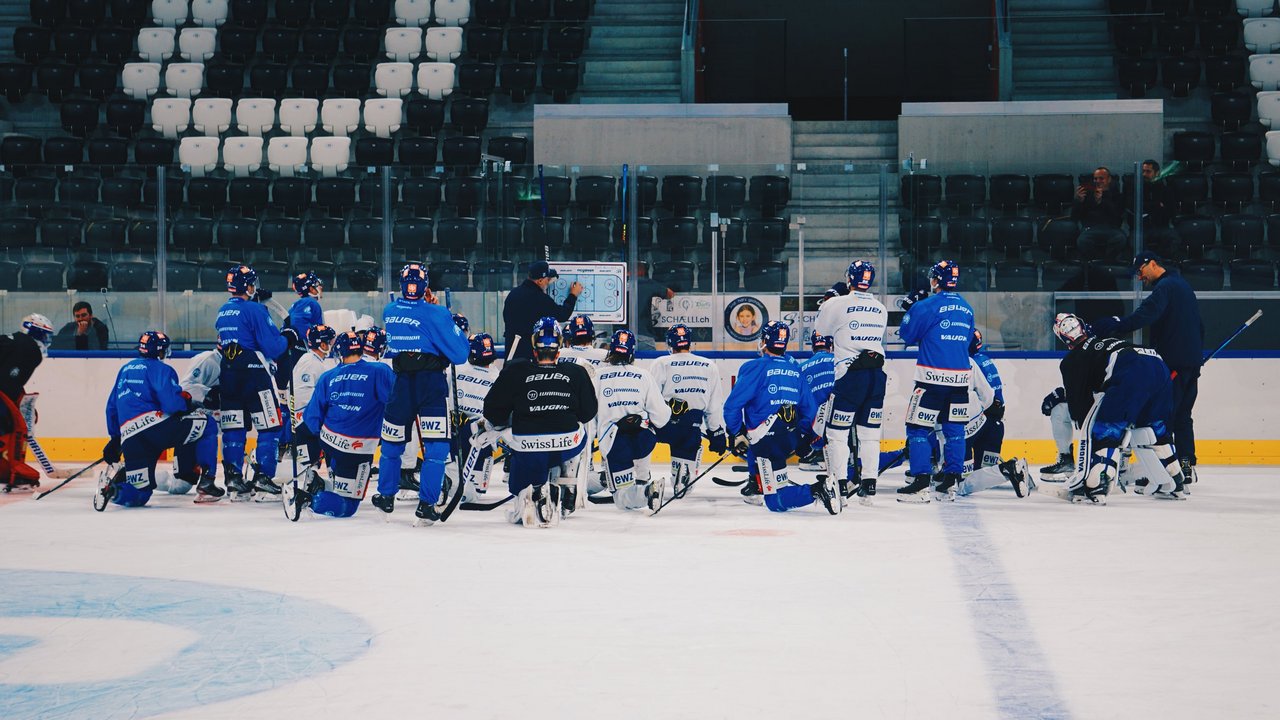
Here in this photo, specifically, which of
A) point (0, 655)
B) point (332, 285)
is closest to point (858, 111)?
point (332, 285)

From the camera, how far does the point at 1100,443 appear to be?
9.88 m

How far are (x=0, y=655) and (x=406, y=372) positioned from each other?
3.84m

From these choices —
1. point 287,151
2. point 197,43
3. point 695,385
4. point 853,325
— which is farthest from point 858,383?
point 197,43

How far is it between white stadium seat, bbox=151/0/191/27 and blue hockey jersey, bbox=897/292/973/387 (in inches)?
548

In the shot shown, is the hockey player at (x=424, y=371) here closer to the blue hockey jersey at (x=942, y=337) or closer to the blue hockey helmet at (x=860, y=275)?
the blue hockey helmet at (x=860, y=275)

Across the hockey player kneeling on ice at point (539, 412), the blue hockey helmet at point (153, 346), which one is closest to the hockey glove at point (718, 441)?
the hockey player kneeling on ice at point (539, 412)

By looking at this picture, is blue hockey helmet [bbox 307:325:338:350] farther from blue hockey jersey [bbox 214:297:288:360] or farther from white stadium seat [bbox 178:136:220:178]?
white stadium seat [bbox 178:136:220:178]

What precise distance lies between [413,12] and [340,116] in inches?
90.8

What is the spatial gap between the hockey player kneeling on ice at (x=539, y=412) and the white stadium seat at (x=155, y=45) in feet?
43.6

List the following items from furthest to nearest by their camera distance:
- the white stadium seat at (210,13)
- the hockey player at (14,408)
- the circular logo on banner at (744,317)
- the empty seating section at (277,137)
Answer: the white stadium seat at (210,13)
the empty seating section at (277,137)
the circular logo on banner at (744,317)
the hockey player at (14,408)

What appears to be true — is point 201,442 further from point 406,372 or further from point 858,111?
point 858,111

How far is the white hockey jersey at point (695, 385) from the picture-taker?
9750mm

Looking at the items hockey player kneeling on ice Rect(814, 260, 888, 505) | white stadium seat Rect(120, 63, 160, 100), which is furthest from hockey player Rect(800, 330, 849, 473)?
white stadium seat Rect(120, 63, 160, 100)

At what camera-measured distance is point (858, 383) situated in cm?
976
